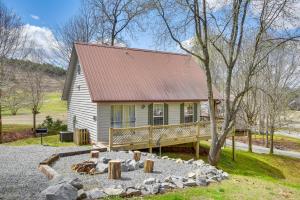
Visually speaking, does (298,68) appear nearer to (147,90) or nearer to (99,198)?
(147,90)

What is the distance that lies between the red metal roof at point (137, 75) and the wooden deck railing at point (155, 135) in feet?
6.88

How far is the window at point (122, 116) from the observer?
56.6 feet

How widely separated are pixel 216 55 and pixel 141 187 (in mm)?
27410

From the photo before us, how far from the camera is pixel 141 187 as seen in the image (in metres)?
7.75

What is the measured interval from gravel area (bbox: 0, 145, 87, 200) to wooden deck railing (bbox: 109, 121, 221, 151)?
3.49 metres

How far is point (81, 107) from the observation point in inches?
745

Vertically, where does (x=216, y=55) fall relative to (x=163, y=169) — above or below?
above

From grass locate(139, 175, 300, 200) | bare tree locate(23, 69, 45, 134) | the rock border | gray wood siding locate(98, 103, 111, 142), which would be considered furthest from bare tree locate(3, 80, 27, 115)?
grass locate(139, 175, 300, 200)

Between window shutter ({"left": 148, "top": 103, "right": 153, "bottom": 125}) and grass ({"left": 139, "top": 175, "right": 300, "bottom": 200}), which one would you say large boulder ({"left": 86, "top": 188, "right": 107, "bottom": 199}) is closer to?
grass ({"left": 139, "top": 175, "right": 300, "bottom": 200})

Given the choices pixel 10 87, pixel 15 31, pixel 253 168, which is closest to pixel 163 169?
pixel 253 168

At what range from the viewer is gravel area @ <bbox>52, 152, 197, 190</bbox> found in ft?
28.2

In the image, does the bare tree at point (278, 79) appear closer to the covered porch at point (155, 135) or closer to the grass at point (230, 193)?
the covered porch at point (155, 135)

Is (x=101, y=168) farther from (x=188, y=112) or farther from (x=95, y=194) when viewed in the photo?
(x=188, y=112)

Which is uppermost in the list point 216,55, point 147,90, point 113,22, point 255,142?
point 113,22
